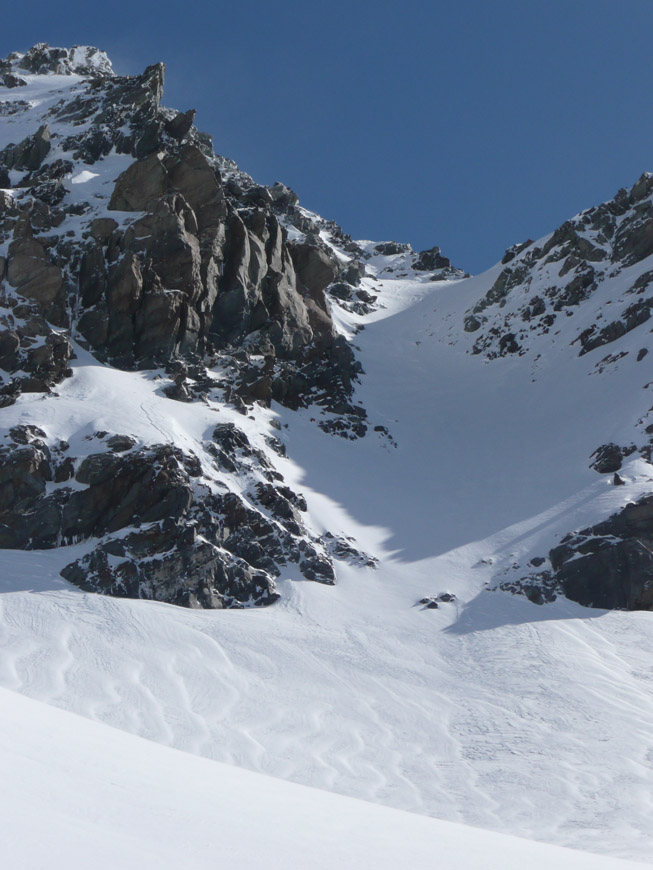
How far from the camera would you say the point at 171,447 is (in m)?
36.9

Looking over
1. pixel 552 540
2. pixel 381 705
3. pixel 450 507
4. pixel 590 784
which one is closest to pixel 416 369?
pixel 450 507

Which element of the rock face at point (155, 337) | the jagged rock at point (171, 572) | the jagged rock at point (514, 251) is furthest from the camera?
the jagged rock at point (514, 251)

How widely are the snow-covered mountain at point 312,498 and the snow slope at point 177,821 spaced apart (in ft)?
0.99

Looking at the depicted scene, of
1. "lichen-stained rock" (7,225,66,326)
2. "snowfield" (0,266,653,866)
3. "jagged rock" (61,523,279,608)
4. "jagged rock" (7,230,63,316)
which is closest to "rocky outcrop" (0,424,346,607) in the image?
"jagged rock" (61,523,279,608)

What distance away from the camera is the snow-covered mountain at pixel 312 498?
2405cm

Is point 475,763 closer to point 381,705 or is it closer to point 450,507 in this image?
point 381,705

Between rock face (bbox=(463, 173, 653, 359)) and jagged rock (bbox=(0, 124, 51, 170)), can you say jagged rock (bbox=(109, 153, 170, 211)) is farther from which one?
rock face (bbox=(463, 173, 653, 359))

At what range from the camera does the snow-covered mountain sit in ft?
78.9

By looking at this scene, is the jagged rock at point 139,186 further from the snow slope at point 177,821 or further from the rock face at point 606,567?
the snow slope at point 177,821

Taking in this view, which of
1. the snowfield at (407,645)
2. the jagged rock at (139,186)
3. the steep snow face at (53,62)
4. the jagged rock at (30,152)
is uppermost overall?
the steep snow face at (53,62)

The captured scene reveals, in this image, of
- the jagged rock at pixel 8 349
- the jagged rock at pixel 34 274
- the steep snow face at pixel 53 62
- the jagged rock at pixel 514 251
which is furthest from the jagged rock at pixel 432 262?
the jagged rock at pixel 8 349

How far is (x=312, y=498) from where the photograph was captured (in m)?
40.5

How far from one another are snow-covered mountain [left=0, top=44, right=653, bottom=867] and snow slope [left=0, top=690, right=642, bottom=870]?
0.99 feet

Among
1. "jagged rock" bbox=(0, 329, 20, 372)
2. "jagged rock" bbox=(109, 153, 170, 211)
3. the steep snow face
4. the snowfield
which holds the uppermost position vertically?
the steep snow face
